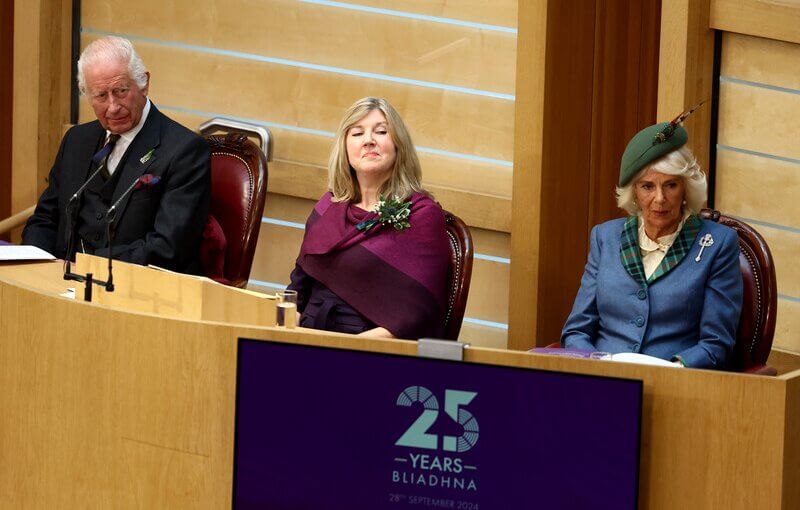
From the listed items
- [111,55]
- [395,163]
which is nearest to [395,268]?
[395,163]

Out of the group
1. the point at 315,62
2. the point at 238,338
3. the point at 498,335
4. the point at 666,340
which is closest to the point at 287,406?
the point at 238,338

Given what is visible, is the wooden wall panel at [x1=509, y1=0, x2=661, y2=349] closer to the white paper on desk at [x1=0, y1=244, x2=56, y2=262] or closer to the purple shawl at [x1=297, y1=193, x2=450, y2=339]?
the purple shawl at [x1=297, y1=193, x2=450, y2=339]

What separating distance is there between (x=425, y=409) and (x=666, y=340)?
4.30ft

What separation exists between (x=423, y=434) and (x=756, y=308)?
1487 millimetres

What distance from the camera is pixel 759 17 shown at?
386cm

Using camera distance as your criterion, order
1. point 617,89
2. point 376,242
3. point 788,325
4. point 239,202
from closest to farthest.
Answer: point 376,242, point 788,325, point 617,89, point 239,202

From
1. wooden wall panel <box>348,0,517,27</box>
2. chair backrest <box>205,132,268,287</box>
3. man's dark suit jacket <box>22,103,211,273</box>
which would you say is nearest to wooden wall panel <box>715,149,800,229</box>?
wooden wall panel <box>348,0,517,27</box>

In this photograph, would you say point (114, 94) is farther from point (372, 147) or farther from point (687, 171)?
point (687, 171)

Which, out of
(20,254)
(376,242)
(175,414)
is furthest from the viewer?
(376,242)

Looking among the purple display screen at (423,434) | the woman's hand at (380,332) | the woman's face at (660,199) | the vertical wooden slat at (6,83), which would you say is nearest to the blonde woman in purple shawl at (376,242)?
the woman's hand at (380,332)

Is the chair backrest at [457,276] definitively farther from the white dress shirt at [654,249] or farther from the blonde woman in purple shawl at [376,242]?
the white dress shirt at [654,249]

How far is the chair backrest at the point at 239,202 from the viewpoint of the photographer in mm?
4402

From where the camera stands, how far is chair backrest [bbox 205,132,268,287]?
440 cm

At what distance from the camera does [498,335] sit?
15.6 ft
